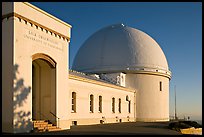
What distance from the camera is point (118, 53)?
36781mm

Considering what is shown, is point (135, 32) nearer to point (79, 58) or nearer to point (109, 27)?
point (109, 27)

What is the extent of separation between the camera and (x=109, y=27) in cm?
4103

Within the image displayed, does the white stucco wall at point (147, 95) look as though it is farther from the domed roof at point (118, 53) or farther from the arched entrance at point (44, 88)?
the arched entrance at point (44, 88)

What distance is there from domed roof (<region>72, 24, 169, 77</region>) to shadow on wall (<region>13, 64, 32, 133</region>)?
2043 cm

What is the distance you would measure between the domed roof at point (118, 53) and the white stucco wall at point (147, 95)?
3.96 ft

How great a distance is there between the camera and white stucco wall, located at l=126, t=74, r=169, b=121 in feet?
119

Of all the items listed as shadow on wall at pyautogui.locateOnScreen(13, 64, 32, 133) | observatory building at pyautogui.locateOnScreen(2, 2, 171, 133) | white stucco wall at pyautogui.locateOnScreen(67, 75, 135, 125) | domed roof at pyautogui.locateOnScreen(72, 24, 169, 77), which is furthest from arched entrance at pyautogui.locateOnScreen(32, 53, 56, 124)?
domed roof at pyautogui.locateOnScreen(72, 24, 169, 77)

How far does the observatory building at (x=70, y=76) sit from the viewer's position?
16047mm

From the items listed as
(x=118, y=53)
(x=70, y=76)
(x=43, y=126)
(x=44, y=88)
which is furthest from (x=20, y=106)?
(x=118, y=53)

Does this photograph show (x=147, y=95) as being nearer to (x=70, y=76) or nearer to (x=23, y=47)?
(x=70, y=76)

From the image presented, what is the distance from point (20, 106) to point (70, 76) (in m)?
7.72

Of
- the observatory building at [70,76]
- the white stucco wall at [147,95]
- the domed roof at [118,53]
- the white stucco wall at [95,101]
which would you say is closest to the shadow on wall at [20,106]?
the observatory building at [70,76]

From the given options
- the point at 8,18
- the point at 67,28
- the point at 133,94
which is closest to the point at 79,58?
the point at 133,94

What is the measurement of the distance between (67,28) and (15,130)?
8.46m
